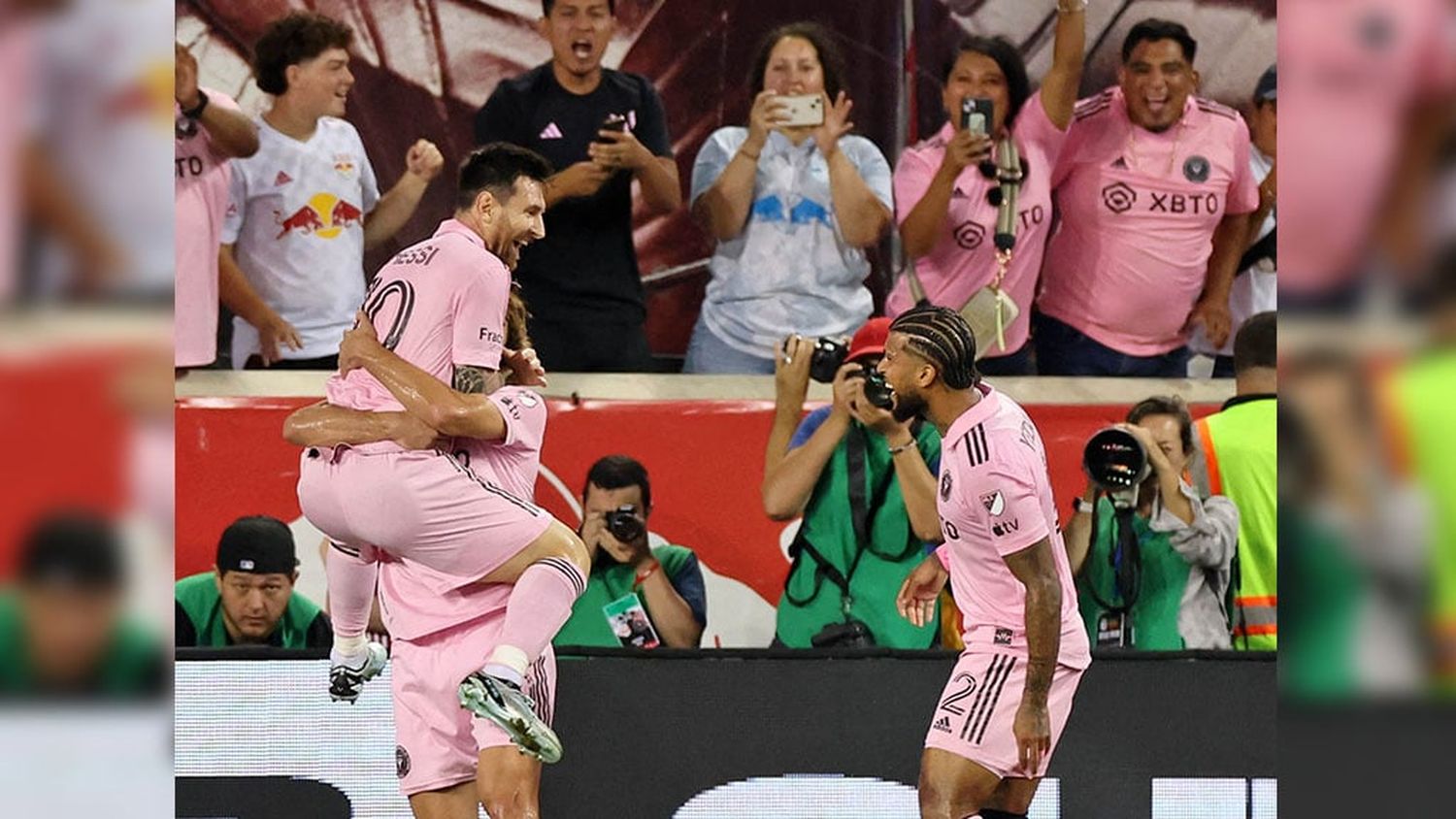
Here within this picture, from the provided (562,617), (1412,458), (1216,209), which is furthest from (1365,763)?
(1216,209)

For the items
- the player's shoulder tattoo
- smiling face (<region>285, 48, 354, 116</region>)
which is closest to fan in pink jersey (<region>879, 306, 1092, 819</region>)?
the player's shoulder tattoo

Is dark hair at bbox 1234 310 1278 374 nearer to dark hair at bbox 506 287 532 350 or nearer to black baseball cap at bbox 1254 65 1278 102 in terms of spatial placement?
black baseball cap at bbox 1254 65 1278 102

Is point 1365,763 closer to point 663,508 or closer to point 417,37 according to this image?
point 663,508

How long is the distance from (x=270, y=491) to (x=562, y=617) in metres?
3.08

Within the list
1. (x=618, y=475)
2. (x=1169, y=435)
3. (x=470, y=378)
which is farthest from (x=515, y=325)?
(x=1169, y=435)

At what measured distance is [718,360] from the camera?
25.2 feet

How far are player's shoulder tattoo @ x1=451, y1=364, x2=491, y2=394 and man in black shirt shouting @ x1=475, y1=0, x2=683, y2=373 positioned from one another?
248cm

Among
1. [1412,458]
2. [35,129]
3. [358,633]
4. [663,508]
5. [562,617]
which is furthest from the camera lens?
[663,508]

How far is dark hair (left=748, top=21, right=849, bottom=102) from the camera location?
775 cm

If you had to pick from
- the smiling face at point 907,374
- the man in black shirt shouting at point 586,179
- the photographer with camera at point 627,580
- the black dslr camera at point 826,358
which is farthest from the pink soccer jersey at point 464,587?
the man in black shirt shouting at point 586,179

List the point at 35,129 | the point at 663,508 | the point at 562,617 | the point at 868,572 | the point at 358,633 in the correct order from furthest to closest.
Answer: the point at 663,508, the point at 868,572, the point at 358,633, the point at 562,617, the point at 35,129

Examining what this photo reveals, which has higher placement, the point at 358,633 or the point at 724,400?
the point at 724,400

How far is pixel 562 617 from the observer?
4.98m

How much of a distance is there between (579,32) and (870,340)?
2069 millimetres
